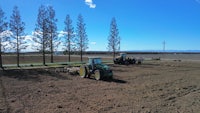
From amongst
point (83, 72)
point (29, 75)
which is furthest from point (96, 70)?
point (29, 75)

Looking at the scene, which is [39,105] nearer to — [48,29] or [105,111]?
[105,111]

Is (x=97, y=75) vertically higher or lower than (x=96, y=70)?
lower

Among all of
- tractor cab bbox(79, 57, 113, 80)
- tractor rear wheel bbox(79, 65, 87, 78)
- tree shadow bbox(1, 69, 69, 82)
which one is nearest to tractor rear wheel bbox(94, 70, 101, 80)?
tractor cab bbox(79, 57, 113, 80)

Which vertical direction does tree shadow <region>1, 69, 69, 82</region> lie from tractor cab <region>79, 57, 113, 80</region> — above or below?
below

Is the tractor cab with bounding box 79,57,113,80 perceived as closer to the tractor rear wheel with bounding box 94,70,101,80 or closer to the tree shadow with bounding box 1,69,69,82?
the tractor rear wheel with bounding box 94,70,101,80

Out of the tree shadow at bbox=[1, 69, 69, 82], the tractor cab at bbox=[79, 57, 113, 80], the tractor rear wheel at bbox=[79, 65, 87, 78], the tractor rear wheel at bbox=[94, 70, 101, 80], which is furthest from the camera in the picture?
the tractor rear wheel at bbox=[79, 65, 87, 78]

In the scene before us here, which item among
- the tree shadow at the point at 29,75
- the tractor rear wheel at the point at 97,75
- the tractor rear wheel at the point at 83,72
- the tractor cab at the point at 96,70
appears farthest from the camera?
the tractor rear wheel at the point at 83,72

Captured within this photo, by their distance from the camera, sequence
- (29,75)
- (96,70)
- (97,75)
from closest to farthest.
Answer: (97,75) < (96,70) < (29,75)

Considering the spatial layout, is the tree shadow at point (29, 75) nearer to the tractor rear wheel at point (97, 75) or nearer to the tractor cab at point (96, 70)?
the tractor cab at point (96, 70)

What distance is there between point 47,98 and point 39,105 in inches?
61.5

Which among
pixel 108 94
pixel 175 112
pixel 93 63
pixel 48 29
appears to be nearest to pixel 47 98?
pixel 108 94

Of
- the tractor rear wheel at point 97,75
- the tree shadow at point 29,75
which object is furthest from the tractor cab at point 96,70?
the tree shadow at point 29,75

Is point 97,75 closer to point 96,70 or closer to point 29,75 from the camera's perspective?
point 96,70

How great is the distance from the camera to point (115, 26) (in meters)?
49.6
